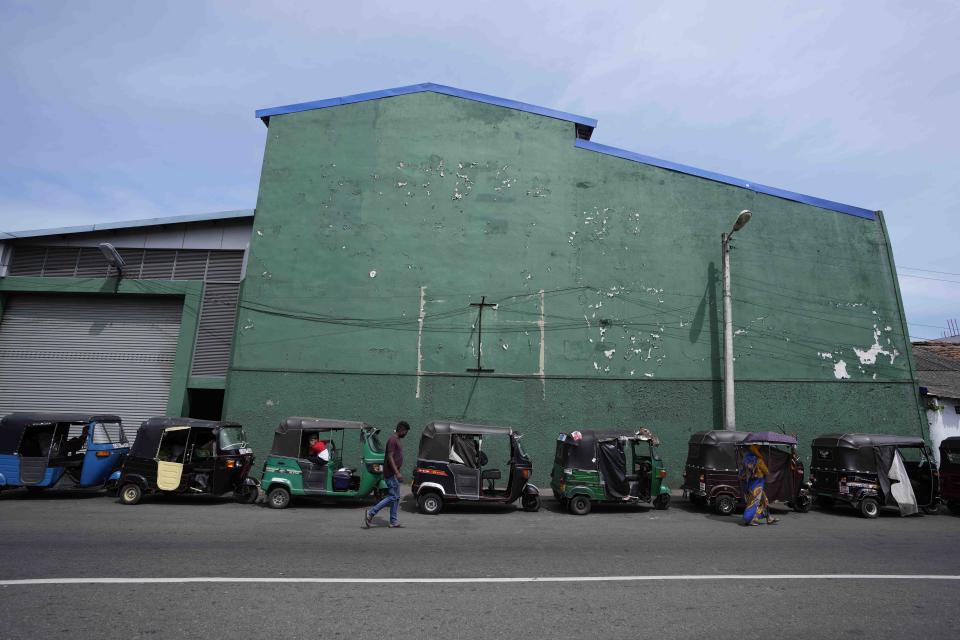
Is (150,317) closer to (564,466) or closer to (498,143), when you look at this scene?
(498,143)

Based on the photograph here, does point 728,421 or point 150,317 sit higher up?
point 150,317

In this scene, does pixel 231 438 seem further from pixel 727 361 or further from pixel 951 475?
pixel 951 475

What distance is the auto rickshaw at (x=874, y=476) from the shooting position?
38.7 feet

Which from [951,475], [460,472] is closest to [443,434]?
[460,472]

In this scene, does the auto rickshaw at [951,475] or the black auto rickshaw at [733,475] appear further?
the auto rickshaw at [951,475]

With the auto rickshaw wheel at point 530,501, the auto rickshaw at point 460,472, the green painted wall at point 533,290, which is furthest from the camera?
the green painted wall at point 533,290

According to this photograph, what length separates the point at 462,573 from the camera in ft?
21.0

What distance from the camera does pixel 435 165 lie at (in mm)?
17625

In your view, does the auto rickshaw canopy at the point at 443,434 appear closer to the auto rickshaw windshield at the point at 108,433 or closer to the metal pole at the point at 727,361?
the metal pole at the point at 727,361

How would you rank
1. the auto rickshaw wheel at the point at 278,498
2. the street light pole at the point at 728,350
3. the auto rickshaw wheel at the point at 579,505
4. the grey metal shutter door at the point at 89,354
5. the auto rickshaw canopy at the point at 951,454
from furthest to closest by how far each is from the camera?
the grey metal shutter door at the point at 89,354 → the street light pole at the point at 728,350 → the auto rickshaw canopy at the point at 951,454 → the auto rickshaw wheel at the point at 278,498 → the auto rickshaw wheel at the point at 579,505

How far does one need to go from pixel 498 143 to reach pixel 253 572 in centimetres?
1501

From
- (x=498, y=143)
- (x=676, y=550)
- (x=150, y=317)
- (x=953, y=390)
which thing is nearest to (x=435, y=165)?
(x=498, y=143)

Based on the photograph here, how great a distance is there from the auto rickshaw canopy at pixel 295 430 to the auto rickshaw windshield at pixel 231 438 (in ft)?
3.59

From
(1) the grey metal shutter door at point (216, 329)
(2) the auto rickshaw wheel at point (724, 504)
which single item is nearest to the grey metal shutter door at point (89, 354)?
(1) the grey metal shutter door at point (216, 329)
